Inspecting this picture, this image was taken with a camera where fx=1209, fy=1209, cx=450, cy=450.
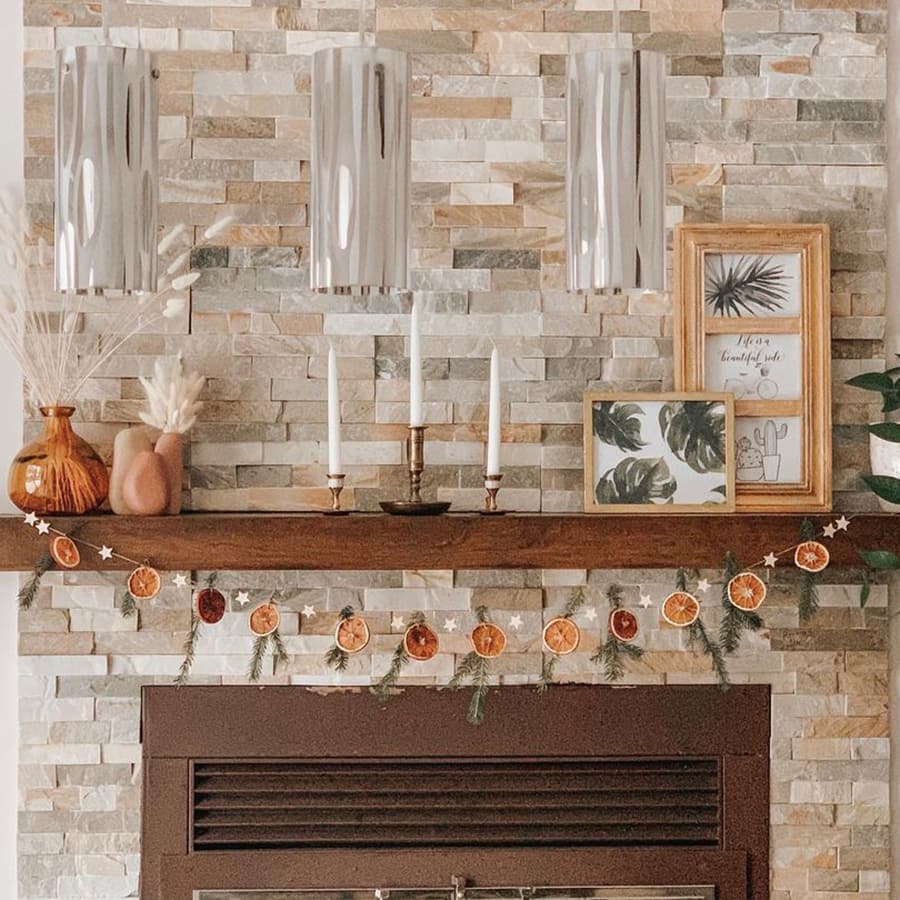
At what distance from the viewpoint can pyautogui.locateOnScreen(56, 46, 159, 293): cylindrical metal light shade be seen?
1114 mm

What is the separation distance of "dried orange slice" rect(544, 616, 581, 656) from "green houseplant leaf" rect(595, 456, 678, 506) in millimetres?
234

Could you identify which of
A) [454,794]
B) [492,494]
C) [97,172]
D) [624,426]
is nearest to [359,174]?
[97,172]

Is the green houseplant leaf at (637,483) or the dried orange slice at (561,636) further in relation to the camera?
the green houseplant leaf at (637,483)

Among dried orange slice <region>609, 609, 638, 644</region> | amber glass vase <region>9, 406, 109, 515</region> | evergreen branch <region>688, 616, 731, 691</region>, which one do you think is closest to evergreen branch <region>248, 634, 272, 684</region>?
amber glass vase <region>9, 406, 109, 515</region>

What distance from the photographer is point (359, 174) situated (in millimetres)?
1112

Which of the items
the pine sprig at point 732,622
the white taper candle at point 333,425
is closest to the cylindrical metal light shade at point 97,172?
the white taper candle at point 333,425

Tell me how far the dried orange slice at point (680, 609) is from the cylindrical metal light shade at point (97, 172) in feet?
3.52

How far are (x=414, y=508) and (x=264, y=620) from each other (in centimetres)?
30

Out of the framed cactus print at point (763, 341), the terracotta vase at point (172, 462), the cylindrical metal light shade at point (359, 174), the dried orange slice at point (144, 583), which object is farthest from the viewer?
the framed cactus print at point (763, 341)

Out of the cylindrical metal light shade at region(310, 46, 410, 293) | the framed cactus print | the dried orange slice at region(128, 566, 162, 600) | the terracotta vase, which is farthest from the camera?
the framed cactus print

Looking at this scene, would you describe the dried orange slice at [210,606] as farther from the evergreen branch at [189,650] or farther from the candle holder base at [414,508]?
the candle holder base at [414,508]

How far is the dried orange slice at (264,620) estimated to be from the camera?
190 cm

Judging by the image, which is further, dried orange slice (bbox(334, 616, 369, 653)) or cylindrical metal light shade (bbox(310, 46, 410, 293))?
dried orange slice (bbox(334, 616, 369, 653))

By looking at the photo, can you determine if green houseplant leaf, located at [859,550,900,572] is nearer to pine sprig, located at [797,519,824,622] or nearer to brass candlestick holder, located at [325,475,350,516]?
pine sprig, located at [797,519,824,622]
